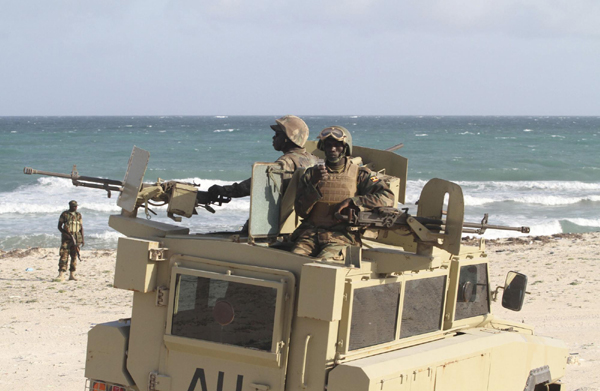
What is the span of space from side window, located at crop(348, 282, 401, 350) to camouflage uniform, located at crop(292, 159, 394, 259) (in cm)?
43

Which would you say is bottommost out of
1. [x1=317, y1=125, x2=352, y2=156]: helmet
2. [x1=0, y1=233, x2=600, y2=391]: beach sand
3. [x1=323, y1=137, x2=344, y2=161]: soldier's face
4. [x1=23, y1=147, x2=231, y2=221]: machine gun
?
[x1=0, y1=233, x2=600, y2=391]: beach sand

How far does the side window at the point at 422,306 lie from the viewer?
16.4 feet

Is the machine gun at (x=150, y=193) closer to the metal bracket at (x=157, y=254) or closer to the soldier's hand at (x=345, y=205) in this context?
the metal bracket at (x=157, y=254)

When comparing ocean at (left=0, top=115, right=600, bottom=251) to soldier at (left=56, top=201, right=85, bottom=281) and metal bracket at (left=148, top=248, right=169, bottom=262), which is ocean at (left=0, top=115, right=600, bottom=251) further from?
metal bracket at (left=148, top=248, right=169, bottom=262)

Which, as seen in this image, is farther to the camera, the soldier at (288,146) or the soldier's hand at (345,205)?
the soldier at (288,146)

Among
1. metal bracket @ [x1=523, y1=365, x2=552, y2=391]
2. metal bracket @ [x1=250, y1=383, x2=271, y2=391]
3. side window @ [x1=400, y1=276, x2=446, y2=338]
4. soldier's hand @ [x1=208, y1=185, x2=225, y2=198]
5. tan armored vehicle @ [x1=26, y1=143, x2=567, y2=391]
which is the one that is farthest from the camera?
soldier's hand @ [x1=208, y1=185, x2=225, y2=198]

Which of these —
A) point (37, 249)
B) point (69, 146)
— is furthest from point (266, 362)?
point (69, 146)

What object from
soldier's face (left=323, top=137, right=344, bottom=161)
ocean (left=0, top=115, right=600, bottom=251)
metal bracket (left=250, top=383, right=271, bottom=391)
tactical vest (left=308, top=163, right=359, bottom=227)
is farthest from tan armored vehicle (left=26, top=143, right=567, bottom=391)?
ocean (left=0, top=115, right=600, bottom=251)

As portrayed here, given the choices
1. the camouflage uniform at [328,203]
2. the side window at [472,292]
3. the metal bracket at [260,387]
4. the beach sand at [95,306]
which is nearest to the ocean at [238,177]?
the beach sand at [95,306]

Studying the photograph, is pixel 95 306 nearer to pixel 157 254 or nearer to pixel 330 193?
pixel 157 254

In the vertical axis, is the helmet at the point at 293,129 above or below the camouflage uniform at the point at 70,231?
above

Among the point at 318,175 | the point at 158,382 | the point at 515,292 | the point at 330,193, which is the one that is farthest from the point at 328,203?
the point at 515,292

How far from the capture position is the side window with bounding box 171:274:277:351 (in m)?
4.57

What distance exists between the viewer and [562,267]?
1502 centimetres
